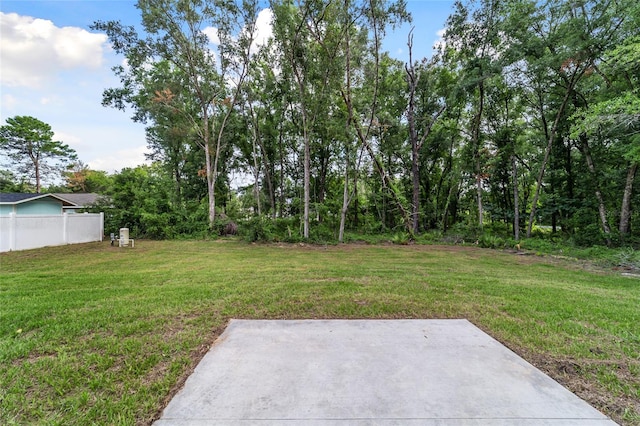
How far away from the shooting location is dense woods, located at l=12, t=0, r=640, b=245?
9.11 metres

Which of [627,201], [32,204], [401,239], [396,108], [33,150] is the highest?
[396,108]

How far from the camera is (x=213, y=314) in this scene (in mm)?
3018

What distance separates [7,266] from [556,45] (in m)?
→ 17.2

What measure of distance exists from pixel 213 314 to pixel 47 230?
915 cm

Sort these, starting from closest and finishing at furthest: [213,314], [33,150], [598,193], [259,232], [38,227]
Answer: [213,314], [38,227], [598,193], [259,232], [33,150]

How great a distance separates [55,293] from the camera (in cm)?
369

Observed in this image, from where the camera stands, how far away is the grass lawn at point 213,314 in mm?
1724

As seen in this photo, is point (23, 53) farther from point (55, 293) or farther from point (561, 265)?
point (561, 265)

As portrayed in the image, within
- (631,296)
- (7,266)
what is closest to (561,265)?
(631,296)

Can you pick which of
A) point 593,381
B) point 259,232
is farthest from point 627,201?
point 259,232

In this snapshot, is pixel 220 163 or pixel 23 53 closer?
pixel 23 53

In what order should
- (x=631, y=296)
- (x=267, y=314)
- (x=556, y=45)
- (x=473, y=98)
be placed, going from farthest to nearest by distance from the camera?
(x=473, y=98), (x=556, y=45), (x=631, y=296), (x=267, y=314)

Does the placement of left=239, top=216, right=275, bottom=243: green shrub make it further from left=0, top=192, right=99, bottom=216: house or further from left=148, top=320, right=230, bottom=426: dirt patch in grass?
left=148, top=320, right=230, bottom=426: dirt patch in grass

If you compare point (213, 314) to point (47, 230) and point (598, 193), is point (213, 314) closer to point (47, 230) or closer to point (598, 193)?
point (47, 230)
